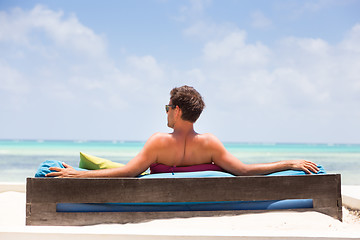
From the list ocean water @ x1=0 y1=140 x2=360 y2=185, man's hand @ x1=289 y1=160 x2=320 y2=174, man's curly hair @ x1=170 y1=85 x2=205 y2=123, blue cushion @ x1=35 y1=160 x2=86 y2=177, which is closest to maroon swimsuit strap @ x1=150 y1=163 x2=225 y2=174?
man's curly hair @ x1=170 y1=85 x2=205 y2=123

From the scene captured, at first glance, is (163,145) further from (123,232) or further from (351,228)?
(351,228)

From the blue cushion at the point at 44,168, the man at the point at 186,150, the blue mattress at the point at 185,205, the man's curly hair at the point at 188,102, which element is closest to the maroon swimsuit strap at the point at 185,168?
the man at the point at 186,150

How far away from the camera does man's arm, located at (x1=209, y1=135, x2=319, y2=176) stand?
3.03 metres

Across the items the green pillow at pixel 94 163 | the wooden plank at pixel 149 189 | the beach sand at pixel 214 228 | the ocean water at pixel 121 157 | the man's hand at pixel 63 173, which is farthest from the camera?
the ocean water at pixel 121 157

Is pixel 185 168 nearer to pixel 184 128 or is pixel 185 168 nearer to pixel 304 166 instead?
pixel 184 128

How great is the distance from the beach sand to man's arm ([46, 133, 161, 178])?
15.4 inches

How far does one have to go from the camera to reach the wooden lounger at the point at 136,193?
9.25ft

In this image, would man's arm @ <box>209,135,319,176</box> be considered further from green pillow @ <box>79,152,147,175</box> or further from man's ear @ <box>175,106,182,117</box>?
green pillow @ <box>79,152,147,175</box>

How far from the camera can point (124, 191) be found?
2.81 meters

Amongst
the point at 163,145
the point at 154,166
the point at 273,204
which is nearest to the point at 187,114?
the point at 163,145

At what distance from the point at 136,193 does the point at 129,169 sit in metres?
0.20

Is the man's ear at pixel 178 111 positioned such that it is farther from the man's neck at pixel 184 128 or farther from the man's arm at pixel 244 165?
the man's arm at pixel 244 165

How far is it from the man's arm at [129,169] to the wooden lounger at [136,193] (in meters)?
0.09

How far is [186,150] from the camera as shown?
3.07 m
